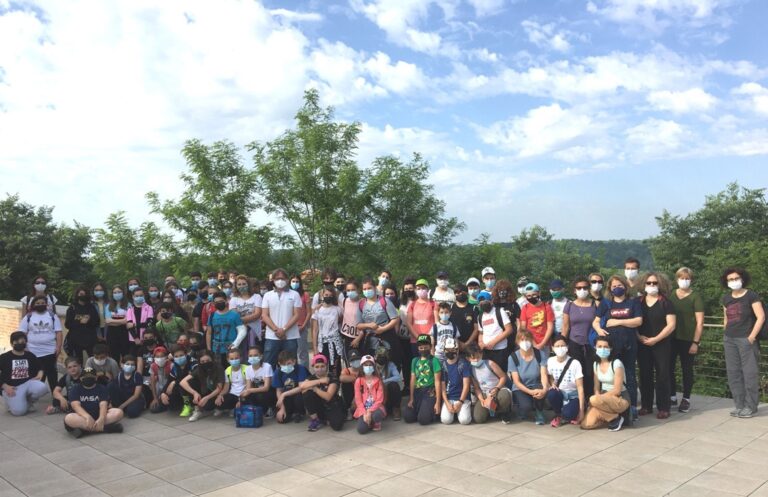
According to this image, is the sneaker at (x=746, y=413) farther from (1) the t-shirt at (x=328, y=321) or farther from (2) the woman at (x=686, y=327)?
(1) the t-shirt at (x=328, y=321)

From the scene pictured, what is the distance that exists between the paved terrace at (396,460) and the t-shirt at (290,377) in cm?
52

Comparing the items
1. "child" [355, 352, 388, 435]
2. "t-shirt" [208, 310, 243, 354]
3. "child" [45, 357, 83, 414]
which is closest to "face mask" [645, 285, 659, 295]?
"child" [355, 352, 388, 435]

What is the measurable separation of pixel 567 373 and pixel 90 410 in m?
5.58

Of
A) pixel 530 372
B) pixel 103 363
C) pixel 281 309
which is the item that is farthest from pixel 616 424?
pixel 103 363

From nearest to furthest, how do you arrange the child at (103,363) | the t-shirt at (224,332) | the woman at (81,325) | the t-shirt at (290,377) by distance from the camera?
the t-shirt at (290,377), the child at (103,363), the t-shirt at (224,332), the woman at (81,325)

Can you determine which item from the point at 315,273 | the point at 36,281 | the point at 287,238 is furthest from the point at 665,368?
the point at 287,238

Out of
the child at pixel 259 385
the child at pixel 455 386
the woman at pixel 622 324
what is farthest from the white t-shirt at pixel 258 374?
the woman at pixel 622 324

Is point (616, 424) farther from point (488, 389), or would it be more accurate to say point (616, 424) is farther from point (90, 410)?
point (90, 410)

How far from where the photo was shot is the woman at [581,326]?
7031mm

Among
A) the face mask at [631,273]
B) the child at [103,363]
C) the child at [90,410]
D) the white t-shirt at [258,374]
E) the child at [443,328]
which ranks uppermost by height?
the face mask at [631,273]

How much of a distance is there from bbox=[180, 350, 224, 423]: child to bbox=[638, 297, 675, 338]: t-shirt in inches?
208

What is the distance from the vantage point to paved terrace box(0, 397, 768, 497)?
5.02m

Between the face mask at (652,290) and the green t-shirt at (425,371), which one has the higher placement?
the face mask at (652,290)

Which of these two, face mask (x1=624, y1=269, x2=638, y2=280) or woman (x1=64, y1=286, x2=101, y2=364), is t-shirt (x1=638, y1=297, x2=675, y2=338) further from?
woman (x1=64, y1=286, x2=101, y2=364)
